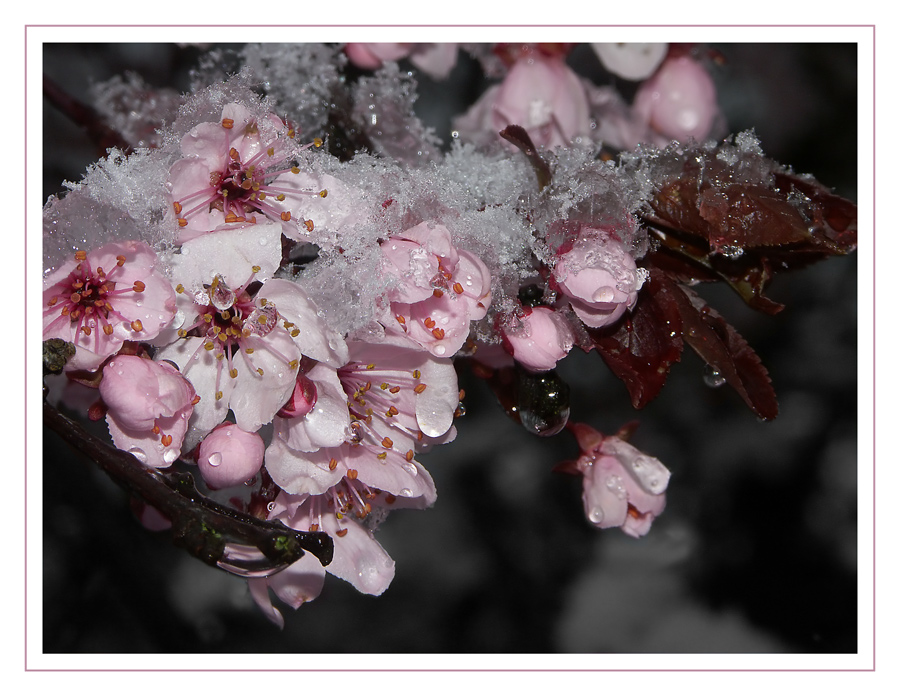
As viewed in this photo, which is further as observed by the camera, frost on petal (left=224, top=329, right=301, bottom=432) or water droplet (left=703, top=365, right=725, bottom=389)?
water droplet (left=703, top=365, right=725, bottom=389)

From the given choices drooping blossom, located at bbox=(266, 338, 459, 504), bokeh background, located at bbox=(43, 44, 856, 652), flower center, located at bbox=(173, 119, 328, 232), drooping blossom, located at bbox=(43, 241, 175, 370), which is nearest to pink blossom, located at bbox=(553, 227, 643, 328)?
drooping blossom, located at bbox=(266, 338, 459, 504)

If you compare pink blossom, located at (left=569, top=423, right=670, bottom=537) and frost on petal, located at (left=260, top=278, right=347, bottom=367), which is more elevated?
frost on petal, located at (left=260, top=278, right=347, bottom=367)

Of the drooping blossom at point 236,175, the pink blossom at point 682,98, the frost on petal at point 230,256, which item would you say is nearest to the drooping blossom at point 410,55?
the pink blossom at point 682,98

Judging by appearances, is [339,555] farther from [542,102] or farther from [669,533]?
[669,533]

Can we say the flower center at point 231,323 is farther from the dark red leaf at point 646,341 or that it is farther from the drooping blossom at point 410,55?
the drooping blossom at point 410,55

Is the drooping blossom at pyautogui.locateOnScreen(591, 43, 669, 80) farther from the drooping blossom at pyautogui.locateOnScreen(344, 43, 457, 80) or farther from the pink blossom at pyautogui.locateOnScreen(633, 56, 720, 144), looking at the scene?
the drooping blossom at pyautogui.locateOnScreen(344, 43, 457, 80)

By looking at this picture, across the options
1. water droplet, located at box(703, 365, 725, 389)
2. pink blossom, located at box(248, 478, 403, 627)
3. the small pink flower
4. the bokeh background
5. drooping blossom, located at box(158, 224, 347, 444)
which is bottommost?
the bokeh background
